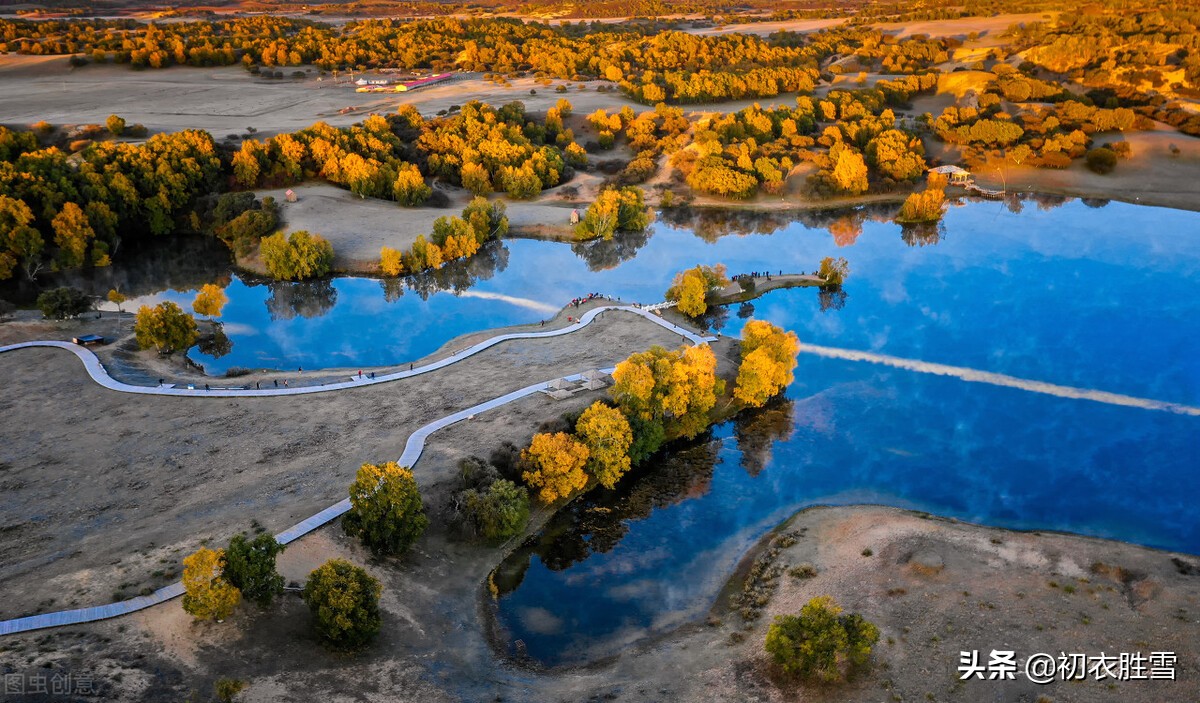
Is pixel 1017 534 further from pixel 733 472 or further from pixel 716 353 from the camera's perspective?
pixel 716 353

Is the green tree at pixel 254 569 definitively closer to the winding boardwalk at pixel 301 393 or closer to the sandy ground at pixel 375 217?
the winding boardwalk at pixel 301 393

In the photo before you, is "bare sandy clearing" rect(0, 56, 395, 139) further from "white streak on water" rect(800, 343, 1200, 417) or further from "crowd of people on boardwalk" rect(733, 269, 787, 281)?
"white streak on water" rect(800, 343, 1200, 417)

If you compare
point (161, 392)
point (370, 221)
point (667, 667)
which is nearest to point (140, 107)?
point (370, 221)

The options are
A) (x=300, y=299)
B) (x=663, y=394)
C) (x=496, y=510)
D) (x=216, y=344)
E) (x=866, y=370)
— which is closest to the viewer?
(x=496, y=510)

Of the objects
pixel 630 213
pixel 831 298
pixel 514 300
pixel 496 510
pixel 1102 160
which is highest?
pixel 1102 160

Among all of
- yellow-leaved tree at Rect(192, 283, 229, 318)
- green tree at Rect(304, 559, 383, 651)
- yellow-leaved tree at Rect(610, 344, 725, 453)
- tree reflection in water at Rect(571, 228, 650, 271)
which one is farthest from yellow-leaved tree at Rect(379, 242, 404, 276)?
green tree at Rect(304, 559, 383, 651)

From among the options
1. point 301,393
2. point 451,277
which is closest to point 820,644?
point 301,393

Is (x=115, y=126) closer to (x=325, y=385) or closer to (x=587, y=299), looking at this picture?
(x=325, y=385)
